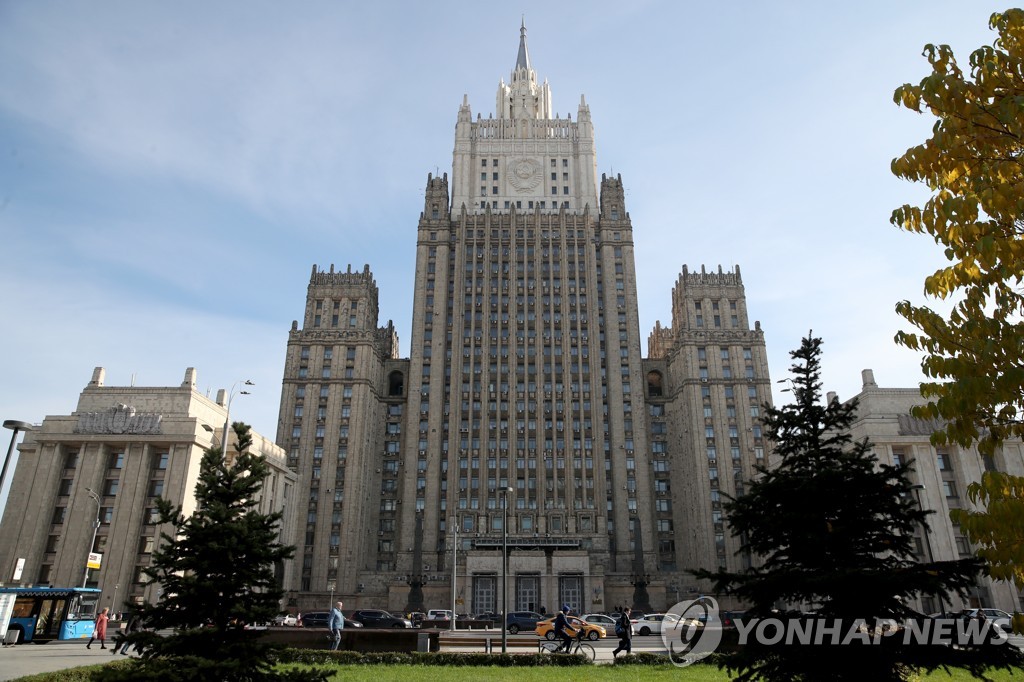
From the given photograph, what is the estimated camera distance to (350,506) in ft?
286

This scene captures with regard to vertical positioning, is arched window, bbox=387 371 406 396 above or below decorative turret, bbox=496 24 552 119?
below

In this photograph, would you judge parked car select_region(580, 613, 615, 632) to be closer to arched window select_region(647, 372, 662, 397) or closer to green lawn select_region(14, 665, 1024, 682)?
green lawn select_region(14, 665, 1024, 682)

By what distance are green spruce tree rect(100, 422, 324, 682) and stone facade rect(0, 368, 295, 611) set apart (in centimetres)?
4906

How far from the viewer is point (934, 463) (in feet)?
235

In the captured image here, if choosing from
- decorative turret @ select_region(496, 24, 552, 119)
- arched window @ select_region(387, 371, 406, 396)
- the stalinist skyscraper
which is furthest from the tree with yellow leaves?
decorative turret @ select_region(496, 24, 552, 119)

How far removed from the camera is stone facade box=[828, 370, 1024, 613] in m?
67.0

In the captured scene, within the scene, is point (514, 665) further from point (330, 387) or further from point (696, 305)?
point (696, 305)

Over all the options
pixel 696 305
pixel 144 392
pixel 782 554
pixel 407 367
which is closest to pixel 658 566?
pixel 696 305

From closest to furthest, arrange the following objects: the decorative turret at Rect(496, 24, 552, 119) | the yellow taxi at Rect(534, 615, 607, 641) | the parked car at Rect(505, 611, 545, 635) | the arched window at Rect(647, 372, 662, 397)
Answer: the yellow taxi at Rect(534, 615, 607, 641) < the parked car at Rect(505, 611, 545, 635) < the arched window at Rect(647, 372, 662, 397) < the decorative turret at Rect(496, 24, 552, 119)

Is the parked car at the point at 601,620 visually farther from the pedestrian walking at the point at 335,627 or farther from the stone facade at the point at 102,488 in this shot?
the stone facade at the point at 102,488

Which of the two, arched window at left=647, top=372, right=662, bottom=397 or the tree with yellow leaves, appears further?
arched window at left=647, top=372, right=662, bottom=397

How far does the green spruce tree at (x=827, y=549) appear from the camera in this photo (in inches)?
538

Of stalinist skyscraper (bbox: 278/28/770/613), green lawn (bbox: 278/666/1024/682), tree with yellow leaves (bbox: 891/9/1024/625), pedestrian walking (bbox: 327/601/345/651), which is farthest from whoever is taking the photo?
stalinist skyscraper (bbox: 278/28/770/613)

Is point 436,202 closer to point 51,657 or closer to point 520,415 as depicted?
point 520,415
